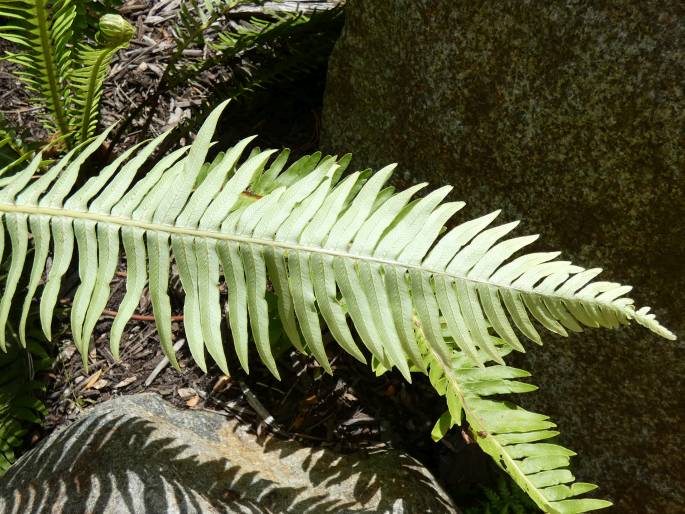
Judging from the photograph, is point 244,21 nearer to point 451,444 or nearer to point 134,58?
point 134,58

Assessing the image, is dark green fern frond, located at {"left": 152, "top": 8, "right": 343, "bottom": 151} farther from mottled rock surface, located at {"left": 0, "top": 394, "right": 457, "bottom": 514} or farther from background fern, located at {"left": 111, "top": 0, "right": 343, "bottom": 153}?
mottled rock surface, located at {"left": 0, "top": 394, "right": 457, "bottom": 514}

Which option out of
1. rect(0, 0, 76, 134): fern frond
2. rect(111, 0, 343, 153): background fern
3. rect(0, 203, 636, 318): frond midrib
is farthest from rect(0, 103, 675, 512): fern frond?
rect(111, 0, 343, 153): background fern

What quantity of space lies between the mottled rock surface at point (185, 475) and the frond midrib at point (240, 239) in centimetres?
67

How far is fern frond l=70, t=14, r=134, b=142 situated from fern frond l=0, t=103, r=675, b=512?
392mm

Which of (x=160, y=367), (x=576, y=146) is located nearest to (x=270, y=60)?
(x=160, y=367)

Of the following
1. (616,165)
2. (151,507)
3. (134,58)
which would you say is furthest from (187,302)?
(134,58)

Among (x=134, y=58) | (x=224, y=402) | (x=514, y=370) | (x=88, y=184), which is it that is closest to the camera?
(x=88, y=184)

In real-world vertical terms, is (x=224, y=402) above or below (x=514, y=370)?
below

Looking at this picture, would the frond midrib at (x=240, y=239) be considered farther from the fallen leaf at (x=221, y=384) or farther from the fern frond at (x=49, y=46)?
the fallen leaf at (x=221, y=384)

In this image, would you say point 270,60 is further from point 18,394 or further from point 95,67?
point 18,394

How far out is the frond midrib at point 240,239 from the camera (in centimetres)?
156

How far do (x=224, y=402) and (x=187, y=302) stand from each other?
88 centimetres

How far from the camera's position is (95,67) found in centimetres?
225

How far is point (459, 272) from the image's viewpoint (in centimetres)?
162
